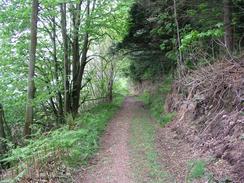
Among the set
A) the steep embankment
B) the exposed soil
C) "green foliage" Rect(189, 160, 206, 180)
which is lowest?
the exposed soil

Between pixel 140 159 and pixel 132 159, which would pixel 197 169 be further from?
pixel 132 159

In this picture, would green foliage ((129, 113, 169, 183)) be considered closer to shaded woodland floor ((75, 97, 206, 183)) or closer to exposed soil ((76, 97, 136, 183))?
shaded woodland floor ((75, 97, 206, 183))

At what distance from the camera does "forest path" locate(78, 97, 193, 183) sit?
706 centimetres

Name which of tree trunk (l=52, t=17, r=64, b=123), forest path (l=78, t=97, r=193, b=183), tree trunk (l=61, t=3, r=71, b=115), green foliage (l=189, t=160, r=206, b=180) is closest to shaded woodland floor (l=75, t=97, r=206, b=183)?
forest path (l=78, t=97, r=193, b=183)

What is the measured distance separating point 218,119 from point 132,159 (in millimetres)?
2630

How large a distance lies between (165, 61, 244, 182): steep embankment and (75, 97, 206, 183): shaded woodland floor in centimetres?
47

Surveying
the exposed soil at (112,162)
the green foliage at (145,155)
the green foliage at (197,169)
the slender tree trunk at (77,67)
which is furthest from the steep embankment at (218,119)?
the slender tree trunk at (77,67)

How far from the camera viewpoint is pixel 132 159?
27.5 feet

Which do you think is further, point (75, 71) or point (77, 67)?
point (77, 67)

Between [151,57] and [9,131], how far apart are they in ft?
37.0

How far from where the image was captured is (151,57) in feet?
72.1

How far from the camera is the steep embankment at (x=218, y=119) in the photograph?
6168 millimetres

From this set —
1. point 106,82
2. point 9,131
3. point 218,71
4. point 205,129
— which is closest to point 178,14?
point 218,71

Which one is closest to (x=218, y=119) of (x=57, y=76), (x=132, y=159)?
(x=132, y=159)
